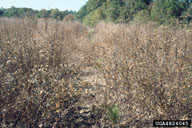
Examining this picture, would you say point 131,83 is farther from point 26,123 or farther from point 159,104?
point 26,123

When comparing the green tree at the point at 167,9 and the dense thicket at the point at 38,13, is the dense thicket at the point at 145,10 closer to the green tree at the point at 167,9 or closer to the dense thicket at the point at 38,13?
the green tree at the point at 167,9

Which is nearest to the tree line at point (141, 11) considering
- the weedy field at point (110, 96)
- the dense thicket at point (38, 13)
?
the dense thicket at point (38, 13)

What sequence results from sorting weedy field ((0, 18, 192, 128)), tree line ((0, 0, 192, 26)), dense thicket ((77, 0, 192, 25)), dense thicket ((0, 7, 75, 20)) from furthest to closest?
dense thicket ((77, 0, 192, 25)), tree line ((0, 0, 192, 26)), dense thicket ((0, 7, 75, 20)), weedy field ((0, 18, 192, 128))

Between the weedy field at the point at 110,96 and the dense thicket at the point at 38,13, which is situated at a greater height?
the dense thicket at the point at 38,13

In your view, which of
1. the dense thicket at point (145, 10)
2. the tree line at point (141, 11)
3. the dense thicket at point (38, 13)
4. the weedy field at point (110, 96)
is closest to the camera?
the weedy field at point (110, 96)

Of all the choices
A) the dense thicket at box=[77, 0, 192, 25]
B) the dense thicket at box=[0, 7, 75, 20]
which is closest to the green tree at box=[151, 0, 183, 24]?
the dense thicket at box=[77, 0, 192, 25]

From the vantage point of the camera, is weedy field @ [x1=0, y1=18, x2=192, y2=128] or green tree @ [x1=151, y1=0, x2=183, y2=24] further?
green tree @ [x1=151, y1=0, x2=183, y2=24]

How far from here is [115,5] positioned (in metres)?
23.1

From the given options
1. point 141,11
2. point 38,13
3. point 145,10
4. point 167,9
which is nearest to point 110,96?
point 167,9

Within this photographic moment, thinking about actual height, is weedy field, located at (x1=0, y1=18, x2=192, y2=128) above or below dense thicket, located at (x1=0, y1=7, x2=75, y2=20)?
below

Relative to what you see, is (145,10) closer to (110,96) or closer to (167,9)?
(167,9)

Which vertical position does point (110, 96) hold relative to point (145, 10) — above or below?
below

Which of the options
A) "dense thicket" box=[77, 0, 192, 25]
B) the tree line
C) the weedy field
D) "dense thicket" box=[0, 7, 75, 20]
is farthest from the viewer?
"dense thicket" box=[77, 0, 192, 25]

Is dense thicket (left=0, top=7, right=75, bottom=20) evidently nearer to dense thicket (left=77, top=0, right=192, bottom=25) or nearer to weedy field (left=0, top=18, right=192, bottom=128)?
dense thicket (left=77, top=0, right=192, bottom=25)
